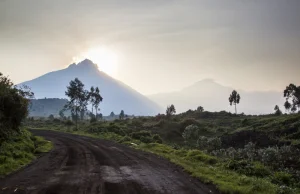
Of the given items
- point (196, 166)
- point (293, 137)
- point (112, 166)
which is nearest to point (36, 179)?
point (112, 166)

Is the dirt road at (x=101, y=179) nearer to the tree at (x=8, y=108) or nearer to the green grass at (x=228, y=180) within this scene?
the green grass at (x=228, y=180)

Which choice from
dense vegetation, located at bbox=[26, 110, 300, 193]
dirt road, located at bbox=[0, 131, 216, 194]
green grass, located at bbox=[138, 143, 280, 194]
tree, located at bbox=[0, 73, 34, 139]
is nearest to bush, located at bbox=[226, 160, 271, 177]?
dense vegetation, located at bbox=[26, 110, 300, 193]

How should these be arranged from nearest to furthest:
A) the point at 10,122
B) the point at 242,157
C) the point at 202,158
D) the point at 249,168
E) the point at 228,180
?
1. the point at 228,180
2. the point at 249,168
3. the point at 202,158
4. the point at 10,122
5. the point at 242,157

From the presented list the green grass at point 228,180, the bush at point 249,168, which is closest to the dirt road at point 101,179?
the green grass at point 228,180

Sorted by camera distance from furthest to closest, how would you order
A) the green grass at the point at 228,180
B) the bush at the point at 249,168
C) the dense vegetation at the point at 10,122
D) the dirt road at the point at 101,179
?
the dense vegetation at the point at 10,122, the bush at the point at 249,168, the green grass at the point at 228,180, the dirt road at the point at 101,179

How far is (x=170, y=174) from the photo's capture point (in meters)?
19.5

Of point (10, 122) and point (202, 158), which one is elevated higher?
point (10, 122)

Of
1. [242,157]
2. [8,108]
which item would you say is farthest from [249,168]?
[8,108]

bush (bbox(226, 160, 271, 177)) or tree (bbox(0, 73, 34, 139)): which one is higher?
tree (bbox(0, 73, 34, 139))

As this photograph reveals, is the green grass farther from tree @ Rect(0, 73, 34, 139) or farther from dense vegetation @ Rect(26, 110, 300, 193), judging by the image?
tree @ Rect(0, 73, 34, 139)

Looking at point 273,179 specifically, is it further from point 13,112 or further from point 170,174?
point 13,112

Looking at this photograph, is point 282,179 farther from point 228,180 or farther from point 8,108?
point 8,108

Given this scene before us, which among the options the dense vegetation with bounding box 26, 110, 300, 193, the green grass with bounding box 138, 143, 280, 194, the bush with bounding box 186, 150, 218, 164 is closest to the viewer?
the green grass with bounding box 138, 143, 280, 194

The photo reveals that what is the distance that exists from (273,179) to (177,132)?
72560mm
